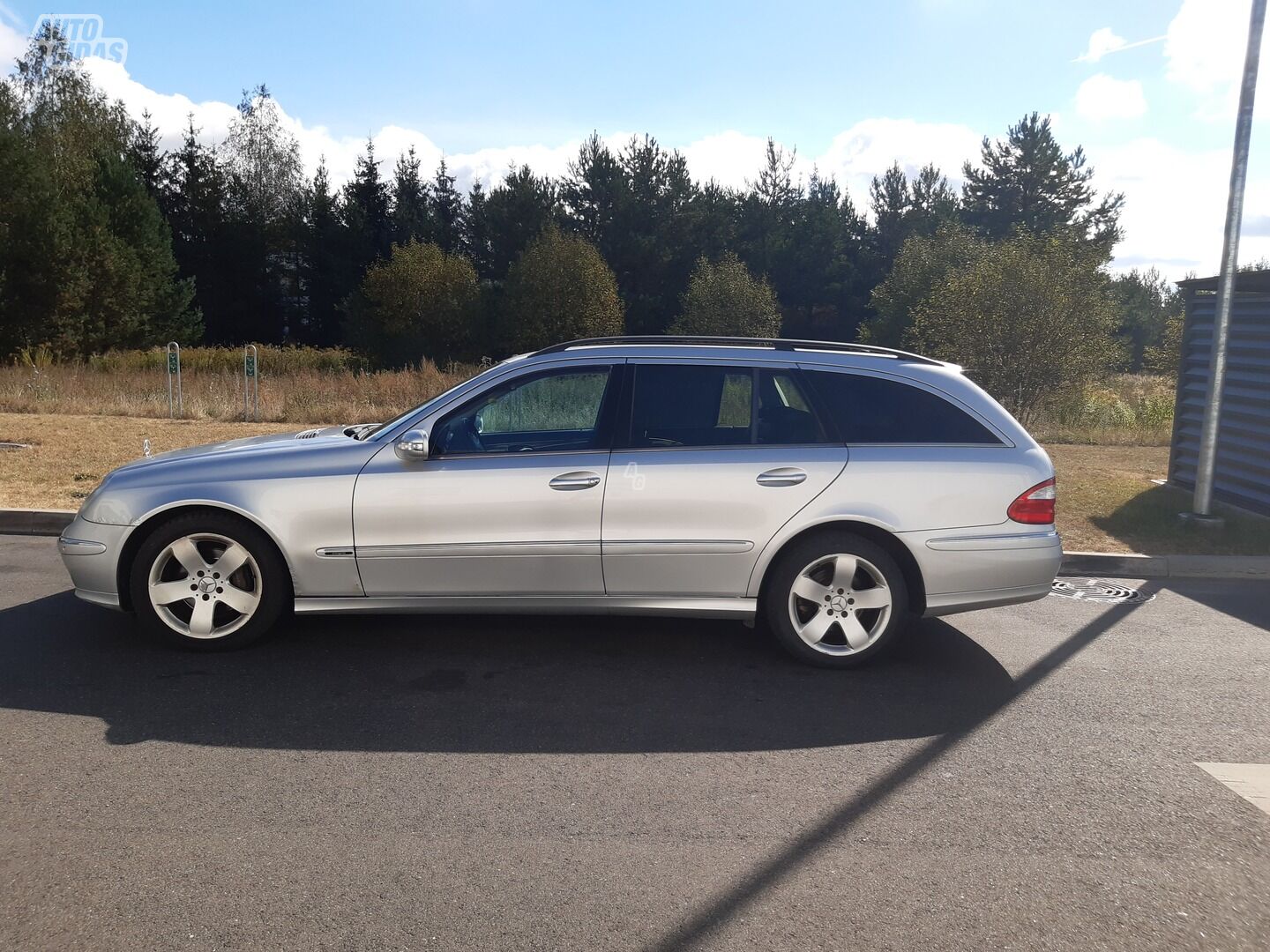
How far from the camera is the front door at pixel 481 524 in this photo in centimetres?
557

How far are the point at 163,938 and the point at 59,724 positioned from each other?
199cm

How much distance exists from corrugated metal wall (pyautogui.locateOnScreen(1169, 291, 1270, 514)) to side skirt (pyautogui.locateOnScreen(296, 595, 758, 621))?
22.7 ft

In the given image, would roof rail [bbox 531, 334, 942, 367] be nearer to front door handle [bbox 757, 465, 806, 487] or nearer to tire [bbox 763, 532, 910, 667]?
front door handle [bbox 757, 465, 806, 487]

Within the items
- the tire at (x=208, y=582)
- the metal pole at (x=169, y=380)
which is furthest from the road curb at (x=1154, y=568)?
the metal pole at (x=169, y=380)

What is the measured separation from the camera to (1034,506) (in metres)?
5.74

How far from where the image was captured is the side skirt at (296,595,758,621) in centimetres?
567

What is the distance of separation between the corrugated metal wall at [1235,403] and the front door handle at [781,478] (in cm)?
651

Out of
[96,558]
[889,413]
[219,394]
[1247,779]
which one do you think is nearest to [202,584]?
[96,558]

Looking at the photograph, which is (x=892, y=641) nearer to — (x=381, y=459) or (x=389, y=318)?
(x=381, y=459)

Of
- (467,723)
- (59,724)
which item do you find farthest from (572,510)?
(59,724)

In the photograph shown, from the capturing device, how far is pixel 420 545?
220 inches

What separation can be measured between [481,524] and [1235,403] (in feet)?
30.0

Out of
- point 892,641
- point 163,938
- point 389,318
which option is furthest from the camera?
point 389,318

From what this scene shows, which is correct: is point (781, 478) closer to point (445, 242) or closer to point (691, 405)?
point (691, 405)
